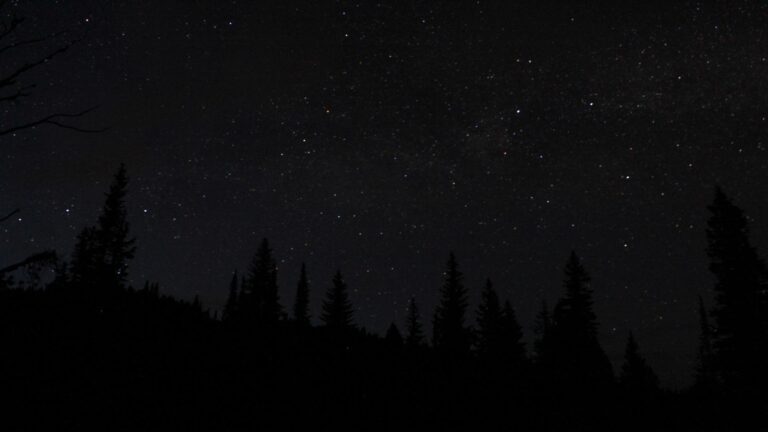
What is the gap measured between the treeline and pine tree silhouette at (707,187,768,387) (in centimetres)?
5

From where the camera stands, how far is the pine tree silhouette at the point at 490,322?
4074 cm

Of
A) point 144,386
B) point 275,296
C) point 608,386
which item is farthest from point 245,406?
point 275,296

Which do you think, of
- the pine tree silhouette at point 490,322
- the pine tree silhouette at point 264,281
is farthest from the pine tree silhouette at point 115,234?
the pine tree silhouette at point 490,322

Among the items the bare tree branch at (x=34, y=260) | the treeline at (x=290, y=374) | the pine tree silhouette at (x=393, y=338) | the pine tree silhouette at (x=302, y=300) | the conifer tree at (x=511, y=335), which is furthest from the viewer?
the pine tree silhouette at (x=302, y=300)

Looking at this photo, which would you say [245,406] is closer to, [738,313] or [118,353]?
[118,353]

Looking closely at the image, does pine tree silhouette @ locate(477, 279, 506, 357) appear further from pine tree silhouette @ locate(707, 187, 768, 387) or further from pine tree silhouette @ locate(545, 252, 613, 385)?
pine tree silhouette @ locate(707, 187, 768, 387)

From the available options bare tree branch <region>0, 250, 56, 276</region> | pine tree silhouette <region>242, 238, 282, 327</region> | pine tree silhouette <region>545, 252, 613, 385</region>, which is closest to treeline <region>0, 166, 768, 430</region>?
bare tree branch <region>0, 250, 56, 276</region>

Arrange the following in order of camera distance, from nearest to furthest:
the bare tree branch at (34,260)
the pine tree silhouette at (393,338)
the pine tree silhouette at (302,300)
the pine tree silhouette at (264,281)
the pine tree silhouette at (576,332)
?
the bare tree branch at (34,260), the pine tree silhouette at (393,338), the pine tree silhouette at (576,332), the pine tree silhouette at (264,281), the pine tree silhouette at (302,300)

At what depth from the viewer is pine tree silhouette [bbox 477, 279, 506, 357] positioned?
4074 centimetres

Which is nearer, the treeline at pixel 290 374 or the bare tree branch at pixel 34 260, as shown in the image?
the bare tree branch at pixel 34 260

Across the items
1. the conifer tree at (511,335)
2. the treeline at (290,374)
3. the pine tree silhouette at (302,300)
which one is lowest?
the treeline at (290,374)

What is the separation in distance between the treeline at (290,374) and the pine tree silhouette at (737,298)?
0.17ft

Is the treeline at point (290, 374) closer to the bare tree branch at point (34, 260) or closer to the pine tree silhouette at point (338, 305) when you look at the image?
the bare tree branch at point (34, 260)

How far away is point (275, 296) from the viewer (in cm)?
4806
